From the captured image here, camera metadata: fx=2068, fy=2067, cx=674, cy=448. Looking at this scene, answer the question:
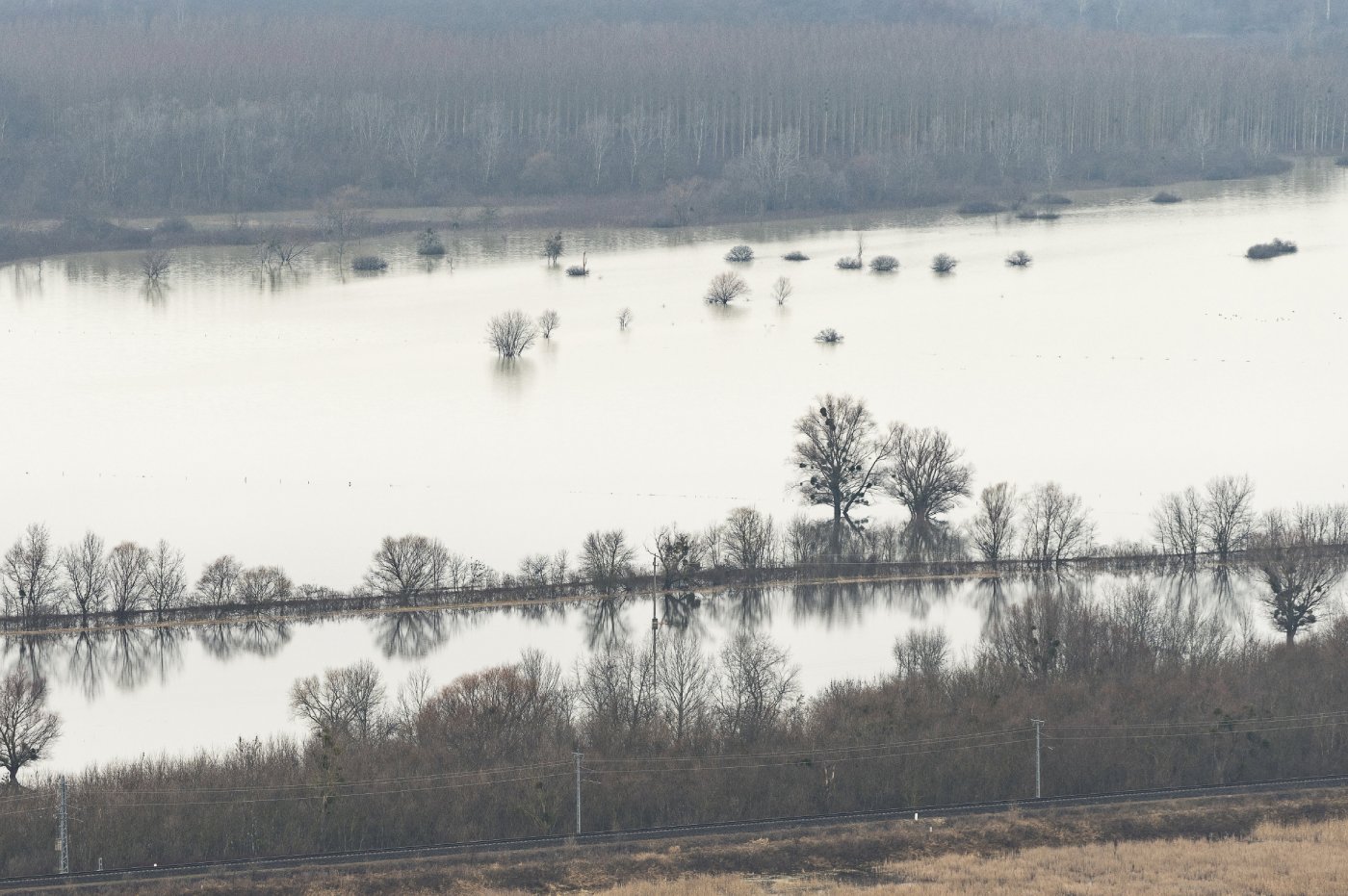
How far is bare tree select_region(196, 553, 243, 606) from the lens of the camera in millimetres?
29141

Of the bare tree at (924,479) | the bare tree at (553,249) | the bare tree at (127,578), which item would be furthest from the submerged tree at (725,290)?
the bare tree at (127,578)

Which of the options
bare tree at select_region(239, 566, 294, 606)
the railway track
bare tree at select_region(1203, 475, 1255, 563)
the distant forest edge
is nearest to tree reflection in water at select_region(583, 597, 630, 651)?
bare tree at select_region(239, 566, 294, 606)

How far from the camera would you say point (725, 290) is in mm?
57844

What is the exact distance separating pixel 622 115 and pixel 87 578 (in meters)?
54.4

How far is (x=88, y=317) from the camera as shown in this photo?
182ft

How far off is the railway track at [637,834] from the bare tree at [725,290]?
1417 inches

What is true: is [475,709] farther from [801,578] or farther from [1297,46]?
[1297,46]

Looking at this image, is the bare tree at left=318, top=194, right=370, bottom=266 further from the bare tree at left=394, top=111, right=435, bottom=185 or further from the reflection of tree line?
the reflection of tree line

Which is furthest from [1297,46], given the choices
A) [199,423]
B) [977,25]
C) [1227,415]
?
[199,423]

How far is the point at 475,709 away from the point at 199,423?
68.2 ft

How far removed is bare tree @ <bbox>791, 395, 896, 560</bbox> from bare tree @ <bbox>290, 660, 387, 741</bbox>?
10.7m

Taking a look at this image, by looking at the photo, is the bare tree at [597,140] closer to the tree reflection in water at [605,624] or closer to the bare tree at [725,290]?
the bare tree at [725,290]

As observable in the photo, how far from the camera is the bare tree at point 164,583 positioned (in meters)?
28.9

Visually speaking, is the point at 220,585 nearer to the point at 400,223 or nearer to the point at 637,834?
the point at 637,834
